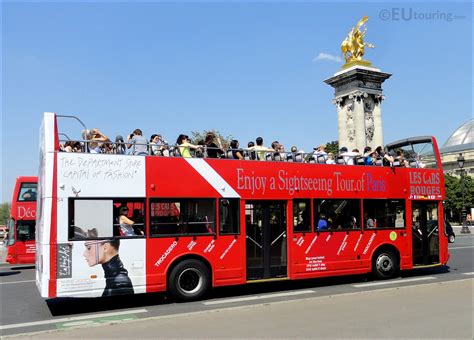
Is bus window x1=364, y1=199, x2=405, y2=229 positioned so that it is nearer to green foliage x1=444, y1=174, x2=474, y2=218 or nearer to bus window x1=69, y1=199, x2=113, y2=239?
bus window x1=69, y1=199, x2=113, y2=239

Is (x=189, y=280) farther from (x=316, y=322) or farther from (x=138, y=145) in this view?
(x=316, y=322)

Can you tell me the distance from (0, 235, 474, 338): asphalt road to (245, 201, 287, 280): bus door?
1.80ft

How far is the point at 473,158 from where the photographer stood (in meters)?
88.4

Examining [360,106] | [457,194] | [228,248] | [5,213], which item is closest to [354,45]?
[360,106]

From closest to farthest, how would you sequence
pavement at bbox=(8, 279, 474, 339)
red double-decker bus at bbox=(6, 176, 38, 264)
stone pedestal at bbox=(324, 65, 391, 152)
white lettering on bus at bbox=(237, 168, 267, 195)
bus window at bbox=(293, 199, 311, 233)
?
pavement at bbox=(8, 279, 474, 339)
white lettering on bus at bbox=(237, 168, 267, 195)
bus window at bbox=(293, 199, 311, 233)
red double-decker bus at bbox=(6, 176, 38, 264)
stone pedestal at bbox=(324, 65, 391, 152)

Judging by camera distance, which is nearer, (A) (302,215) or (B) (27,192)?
(A) (302,215)

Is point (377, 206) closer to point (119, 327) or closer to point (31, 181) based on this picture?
point (119, 327)

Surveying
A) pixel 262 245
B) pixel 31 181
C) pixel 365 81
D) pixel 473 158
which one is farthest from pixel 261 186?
pixel 473 158

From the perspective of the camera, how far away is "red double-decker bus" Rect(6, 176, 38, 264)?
18531 millimetres

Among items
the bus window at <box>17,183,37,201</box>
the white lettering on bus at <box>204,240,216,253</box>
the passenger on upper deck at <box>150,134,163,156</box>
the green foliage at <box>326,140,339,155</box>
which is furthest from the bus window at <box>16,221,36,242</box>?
the green foliage at <box>326,140,339,155</box>

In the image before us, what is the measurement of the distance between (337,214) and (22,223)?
13.0 metres

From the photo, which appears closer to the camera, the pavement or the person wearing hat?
the pavement

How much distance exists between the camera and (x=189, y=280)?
9992 millimetres

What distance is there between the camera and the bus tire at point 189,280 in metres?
9.73
